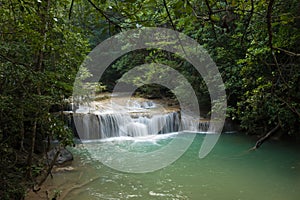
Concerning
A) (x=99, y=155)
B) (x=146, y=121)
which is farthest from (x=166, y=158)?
(x=146, y=121)

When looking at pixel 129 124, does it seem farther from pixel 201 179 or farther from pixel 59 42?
pixel 59 42

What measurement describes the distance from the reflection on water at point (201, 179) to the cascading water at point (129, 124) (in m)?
2.18

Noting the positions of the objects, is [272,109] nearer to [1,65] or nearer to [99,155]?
[99,155]

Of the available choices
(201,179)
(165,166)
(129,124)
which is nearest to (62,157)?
(165,166)

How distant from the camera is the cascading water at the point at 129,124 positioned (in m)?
9.47

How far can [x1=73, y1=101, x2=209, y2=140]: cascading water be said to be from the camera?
9469 millimetres

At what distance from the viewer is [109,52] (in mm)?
15891

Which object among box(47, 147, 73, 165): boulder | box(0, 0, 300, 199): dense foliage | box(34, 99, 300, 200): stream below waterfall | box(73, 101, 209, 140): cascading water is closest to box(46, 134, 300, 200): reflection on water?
box(34, 99, 300, 200): stream below waterfall

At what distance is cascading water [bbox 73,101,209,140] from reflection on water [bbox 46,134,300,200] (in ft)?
7.16

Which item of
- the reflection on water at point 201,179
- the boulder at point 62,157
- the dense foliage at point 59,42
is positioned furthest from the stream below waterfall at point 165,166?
A: the dense foliage at point 59,42

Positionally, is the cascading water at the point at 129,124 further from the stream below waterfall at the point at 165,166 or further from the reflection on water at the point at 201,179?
the reflection on water at the point at 201,179

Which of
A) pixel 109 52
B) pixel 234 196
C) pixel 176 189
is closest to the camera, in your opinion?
pixel 234 196

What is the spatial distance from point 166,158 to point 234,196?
2.56 metres

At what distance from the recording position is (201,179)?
207 inches
